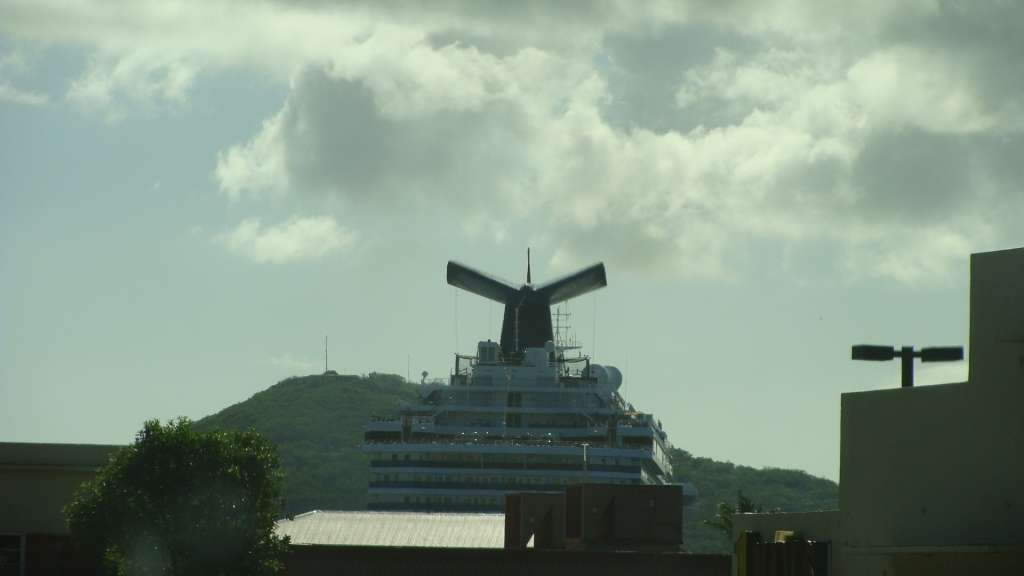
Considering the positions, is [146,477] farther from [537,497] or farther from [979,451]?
[979,451]

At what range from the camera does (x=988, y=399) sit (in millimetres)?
17891

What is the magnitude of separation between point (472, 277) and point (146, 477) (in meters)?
66.7

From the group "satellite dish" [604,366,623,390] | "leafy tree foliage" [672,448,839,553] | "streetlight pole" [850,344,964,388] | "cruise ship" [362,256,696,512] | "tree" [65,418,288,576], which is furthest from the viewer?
"leafy tree foliage" [672,448,839,553]

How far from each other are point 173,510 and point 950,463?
76.6 ft

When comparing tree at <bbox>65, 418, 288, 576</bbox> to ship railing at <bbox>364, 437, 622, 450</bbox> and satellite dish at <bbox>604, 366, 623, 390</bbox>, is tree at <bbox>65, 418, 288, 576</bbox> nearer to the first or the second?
ship railing at <bbox>364, 437, 622, 450</bbox>

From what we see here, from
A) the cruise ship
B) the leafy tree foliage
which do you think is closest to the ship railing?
the cruise ship

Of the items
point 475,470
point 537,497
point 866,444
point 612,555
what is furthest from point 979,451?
point 475,470

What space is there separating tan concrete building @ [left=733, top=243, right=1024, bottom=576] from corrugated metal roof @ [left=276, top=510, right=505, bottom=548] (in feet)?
121

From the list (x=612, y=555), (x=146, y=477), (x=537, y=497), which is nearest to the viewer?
(x=146, y=477)

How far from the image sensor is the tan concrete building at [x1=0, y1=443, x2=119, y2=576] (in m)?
41.5

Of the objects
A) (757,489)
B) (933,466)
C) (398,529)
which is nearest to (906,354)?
(933,466)

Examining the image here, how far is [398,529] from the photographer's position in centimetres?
5931

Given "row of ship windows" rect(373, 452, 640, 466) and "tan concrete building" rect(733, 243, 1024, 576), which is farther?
"row of ship windows" rect(373, 452, 640, 466)

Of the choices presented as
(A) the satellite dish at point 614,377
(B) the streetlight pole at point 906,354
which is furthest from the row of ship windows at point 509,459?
(B) the streetlight pole at point 906,354
